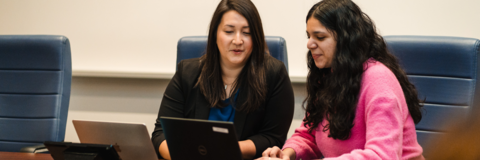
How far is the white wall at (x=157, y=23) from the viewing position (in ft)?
6.41

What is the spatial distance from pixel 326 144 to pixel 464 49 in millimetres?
704

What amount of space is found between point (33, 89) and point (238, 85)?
1.01m

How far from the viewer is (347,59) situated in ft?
3.21

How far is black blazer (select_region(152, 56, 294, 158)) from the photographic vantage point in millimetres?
1418

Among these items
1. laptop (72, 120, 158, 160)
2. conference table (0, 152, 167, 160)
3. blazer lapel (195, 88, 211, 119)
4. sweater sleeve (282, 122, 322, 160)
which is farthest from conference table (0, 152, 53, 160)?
sweater sleeve (282, 122, 322, 160)

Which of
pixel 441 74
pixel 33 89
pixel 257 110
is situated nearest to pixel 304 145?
pixel 257 110

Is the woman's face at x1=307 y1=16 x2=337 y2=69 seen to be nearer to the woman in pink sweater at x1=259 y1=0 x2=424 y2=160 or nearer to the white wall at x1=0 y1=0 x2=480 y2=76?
the woman in pink sweater at x1=259 y1=0 x2=424 y2=160

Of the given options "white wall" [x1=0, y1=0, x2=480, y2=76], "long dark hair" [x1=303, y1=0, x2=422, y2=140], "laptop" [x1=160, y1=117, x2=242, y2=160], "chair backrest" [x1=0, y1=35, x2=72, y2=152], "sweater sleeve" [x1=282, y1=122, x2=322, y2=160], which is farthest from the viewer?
"white wall" [x1=0, y1=0, x2=480, y2=76]

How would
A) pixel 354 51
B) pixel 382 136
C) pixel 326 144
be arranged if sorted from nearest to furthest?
pixel 382 136, pixel 354 51, pixel 326 144

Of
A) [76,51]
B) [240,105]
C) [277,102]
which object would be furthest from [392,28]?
[76,51]

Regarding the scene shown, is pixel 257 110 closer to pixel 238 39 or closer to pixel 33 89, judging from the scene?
pixel 238 39

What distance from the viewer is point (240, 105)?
141cm

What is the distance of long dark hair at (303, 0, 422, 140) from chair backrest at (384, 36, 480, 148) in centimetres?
48

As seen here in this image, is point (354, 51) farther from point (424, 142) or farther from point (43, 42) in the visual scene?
point (43, 42)
